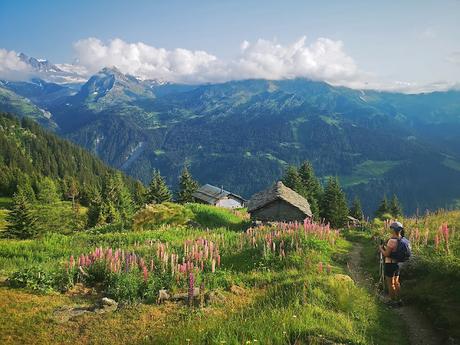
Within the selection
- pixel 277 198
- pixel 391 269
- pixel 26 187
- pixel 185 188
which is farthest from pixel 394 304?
pixel 26 187

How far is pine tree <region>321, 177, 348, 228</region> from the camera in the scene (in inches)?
2689

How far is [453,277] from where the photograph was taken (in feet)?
39.2

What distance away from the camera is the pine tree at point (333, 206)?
6831cm

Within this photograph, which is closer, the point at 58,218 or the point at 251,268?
the point at 251,268

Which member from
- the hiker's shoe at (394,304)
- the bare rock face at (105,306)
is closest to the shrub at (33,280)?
the bare rock face at (105,306)

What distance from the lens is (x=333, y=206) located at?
6938 cm

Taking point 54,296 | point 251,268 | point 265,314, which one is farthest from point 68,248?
point 265,314

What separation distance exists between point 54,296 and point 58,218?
222 feet

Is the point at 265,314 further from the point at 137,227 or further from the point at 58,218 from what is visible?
the point at 58,218

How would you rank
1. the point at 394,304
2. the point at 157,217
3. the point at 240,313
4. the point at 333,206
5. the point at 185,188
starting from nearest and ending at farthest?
the point at 240,313, the point at 394,304, the point at 157,217, the point at 333,206, the point at 185,188

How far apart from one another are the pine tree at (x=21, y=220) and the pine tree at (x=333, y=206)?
45.8 metres

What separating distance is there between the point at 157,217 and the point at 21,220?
32475mm

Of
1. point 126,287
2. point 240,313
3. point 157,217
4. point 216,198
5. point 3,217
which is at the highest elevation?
point 240,313

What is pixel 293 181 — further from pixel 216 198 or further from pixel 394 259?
pixel 394 259
